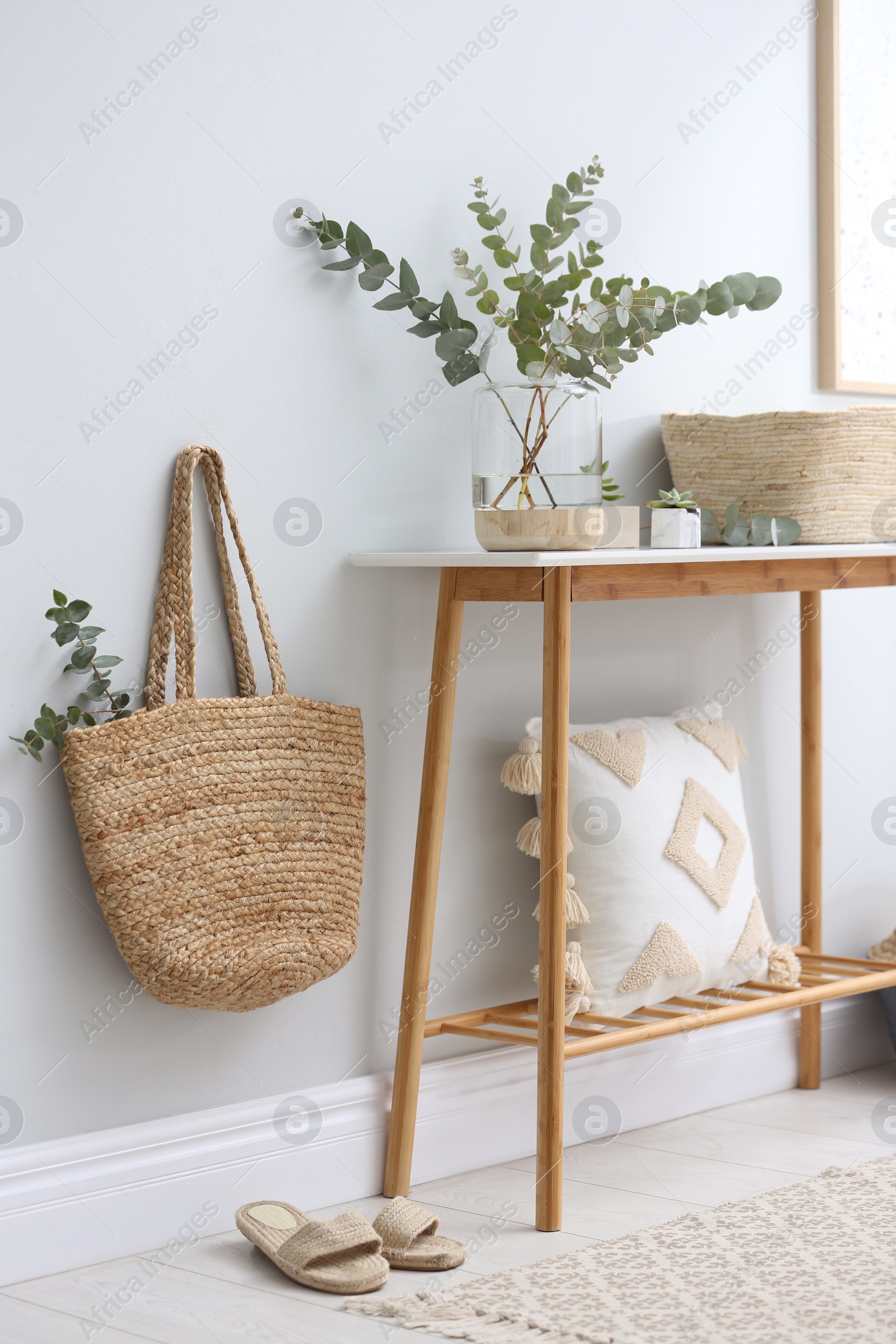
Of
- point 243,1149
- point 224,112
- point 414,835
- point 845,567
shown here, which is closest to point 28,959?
point 243,1149

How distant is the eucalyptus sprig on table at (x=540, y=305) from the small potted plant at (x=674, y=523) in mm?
215

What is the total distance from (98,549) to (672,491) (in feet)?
3.03

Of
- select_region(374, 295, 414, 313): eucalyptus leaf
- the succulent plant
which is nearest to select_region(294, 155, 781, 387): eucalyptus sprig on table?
select_region(374, 295, 414, 313): eucalyptus leaf

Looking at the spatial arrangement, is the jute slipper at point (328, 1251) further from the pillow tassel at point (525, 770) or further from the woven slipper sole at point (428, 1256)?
the pillow tassel at point (525, 770)

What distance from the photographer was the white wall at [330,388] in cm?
167

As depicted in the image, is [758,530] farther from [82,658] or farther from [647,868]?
[82,658]

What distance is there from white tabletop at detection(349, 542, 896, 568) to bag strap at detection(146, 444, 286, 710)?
0.65ft

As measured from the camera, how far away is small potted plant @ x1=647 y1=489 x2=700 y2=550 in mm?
2066

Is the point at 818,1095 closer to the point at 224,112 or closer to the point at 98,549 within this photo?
the point at 98,549

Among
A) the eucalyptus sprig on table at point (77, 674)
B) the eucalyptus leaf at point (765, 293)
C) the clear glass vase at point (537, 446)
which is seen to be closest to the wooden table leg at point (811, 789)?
the eucalyptus leaf at point (765, 293)

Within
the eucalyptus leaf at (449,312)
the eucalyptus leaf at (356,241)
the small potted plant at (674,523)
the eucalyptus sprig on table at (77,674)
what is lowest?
the eucalyptus sprig on table at (77,674)

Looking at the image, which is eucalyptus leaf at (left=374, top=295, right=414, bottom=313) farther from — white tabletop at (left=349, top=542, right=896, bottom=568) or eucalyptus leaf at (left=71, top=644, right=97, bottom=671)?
eucalyptus leaf at (left=71, top=644, right=97, bottom=671)

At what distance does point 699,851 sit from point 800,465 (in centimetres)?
59

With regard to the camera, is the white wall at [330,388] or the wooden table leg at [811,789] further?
the wooden table leg at [811,789]
